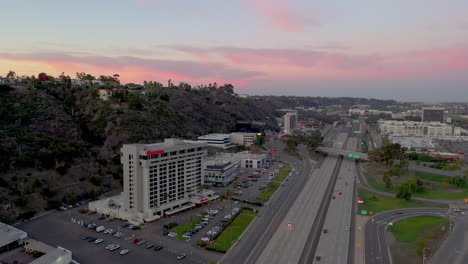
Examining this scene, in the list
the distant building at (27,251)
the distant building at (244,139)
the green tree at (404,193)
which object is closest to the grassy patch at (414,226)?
the green tree at (404,193)

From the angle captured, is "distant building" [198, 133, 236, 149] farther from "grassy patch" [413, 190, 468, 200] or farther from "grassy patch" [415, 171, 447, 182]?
"grassy patch" [413, 190, 468, 200]

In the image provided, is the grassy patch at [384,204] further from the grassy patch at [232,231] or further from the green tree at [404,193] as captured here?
the grassy patch at [232,231]

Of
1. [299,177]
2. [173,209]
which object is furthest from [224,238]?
[299,177]

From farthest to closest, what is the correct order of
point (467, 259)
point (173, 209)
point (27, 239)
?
point (173, 209)
point (27, 239)
point (467, 259)

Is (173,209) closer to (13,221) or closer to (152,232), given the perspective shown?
(152,232)

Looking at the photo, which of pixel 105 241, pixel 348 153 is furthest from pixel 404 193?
pixel 105 241

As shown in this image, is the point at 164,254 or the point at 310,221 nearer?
the point at 164,254

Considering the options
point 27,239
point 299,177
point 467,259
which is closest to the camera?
point 467,259

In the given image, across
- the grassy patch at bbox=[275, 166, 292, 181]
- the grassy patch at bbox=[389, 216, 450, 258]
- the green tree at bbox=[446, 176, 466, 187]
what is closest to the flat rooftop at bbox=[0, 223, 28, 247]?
the grassy patch at bbox=[389, 216, 450, 258]
